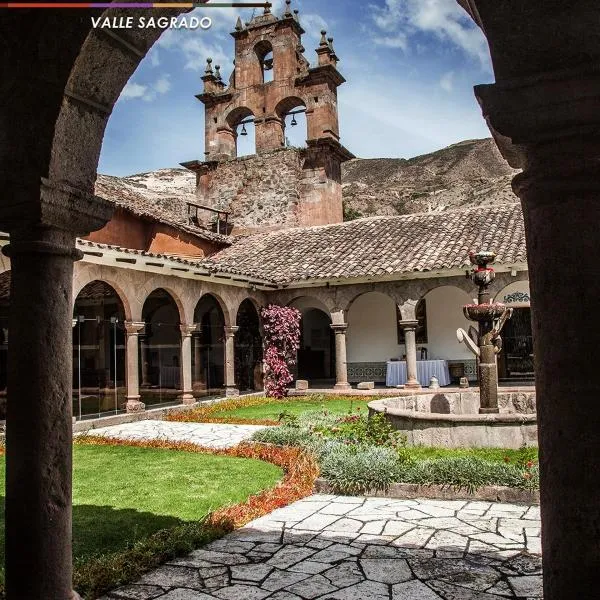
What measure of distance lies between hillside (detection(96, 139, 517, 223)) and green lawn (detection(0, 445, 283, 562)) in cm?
3094

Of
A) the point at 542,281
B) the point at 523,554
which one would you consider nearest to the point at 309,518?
the point at 523,554

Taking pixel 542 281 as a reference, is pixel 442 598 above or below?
below

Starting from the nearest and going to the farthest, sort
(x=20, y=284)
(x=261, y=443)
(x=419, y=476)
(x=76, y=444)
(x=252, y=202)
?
(x=20, y=284) → (x=419, y=476) → (x=261, y=443) → (x=76, y=444) → (x=252, y=202)

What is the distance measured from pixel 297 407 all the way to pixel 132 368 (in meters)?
3.95

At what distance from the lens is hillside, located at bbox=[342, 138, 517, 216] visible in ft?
138

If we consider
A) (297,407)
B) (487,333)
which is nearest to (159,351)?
(297,407)

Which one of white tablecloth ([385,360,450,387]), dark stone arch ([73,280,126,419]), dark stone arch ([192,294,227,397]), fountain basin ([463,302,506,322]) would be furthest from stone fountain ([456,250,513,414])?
dark stone arch ([73,280,126,419])

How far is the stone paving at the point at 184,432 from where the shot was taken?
954 cm

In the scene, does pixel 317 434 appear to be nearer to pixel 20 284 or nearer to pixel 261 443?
pixel 261 443

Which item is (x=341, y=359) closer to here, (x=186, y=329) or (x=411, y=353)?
(x=411, y=353)

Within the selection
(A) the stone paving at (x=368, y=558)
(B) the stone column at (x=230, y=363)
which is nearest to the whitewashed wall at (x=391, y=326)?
(B) the stone column at (x=230, y=363)

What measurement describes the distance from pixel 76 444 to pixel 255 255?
1125 cm

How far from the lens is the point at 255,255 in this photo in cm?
1998

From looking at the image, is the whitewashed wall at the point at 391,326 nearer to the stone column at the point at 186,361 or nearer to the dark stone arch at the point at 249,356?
the dark stone arch at the point at 249,356
